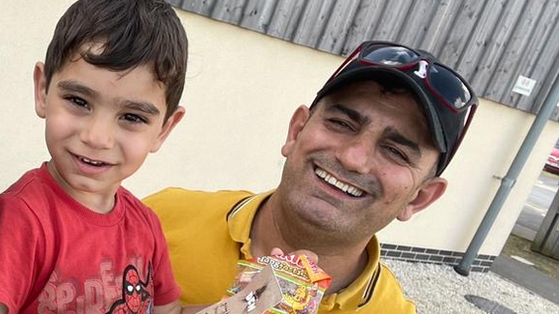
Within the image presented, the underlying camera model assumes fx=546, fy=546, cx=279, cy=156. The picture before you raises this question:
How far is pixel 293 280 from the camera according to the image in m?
1.35

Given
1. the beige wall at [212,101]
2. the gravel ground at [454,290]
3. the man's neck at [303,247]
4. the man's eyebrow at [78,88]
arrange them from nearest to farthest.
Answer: the man's eyebrow at [78,88]
the man's neck at [303,247]
the beige wall at [212,101]
the gravel ground at [454,290]

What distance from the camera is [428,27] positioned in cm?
527

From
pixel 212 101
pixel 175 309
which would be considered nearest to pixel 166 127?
pixel 175 309

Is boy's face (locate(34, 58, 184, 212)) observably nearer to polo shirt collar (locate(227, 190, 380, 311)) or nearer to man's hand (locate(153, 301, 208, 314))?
man's hand (locate(153, 301, 208, 314))

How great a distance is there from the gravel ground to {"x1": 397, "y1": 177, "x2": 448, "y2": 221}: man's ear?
375 cm

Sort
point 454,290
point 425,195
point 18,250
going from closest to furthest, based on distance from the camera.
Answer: point 18,250 → point 425,195 → point 454,290

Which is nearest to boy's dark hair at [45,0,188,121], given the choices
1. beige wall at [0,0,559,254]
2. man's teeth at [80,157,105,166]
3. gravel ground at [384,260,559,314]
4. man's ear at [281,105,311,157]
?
man's teeth at [80,157,105,166]

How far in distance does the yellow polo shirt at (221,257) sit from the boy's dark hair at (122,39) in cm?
62

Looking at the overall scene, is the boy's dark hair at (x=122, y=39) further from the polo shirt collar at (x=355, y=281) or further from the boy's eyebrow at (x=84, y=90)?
the polo shirt collar at (x=355, y=281)

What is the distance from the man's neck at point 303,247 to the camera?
1.89m

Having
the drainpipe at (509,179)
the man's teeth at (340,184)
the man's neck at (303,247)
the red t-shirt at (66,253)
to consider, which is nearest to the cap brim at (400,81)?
the man's teeth at (340,184)

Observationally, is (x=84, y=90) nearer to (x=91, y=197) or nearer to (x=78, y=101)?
(x=78, y=101)

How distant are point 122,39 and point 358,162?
823 mm

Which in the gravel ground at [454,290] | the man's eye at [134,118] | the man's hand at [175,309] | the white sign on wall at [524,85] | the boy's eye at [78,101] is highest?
the white sign on wall at [524,85]
